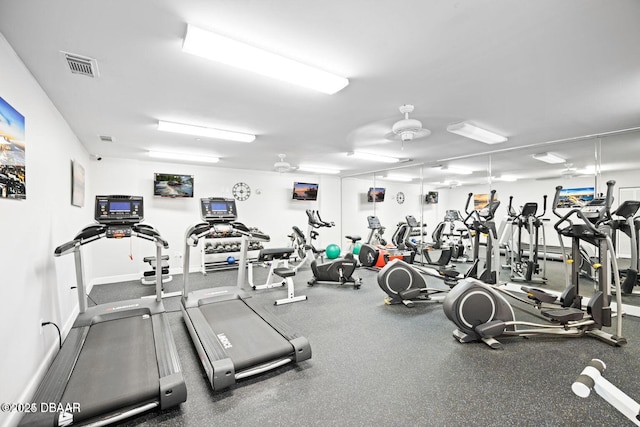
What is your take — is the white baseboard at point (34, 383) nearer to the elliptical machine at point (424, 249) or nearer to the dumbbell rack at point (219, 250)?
the dumbbell rack at point (219, 250)

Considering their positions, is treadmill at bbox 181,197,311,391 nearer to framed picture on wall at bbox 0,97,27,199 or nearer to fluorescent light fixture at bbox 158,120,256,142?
fluorescent light fixture at bbox 158,120,256,142

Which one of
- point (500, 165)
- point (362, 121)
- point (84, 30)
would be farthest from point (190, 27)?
point (500, 165)

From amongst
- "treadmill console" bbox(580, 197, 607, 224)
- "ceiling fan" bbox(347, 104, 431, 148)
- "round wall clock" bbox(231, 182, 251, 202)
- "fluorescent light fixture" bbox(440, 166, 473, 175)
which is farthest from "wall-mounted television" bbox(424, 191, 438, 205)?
"round wall clock" bbox(231, 182, 251, 202)

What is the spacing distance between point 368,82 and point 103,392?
128 inches

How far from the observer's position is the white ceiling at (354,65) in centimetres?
164

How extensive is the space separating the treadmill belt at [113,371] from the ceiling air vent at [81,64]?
246cm

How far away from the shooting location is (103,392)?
1856 millimetres

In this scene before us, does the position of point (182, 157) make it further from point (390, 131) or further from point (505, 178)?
point (505, 178)

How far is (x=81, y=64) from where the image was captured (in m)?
2.17

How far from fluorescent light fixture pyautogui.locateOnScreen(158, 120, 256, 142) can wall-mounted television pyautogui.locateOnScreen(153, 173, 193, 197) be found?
2747 millimetres

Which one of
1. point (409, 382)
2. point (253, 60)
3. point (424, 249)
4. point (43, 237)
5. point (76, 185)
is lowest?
point (409, 382)

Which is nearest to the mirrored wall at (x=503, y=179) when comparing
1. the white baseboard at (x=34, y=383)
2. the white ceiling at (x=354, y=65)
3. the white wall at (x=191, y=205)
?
the white ceiling at (x=354, y=65)

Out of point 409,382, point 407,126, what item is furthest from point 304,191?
point 409,382

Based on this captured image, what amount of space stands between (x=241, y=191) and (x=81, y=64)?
5115 millimetres
